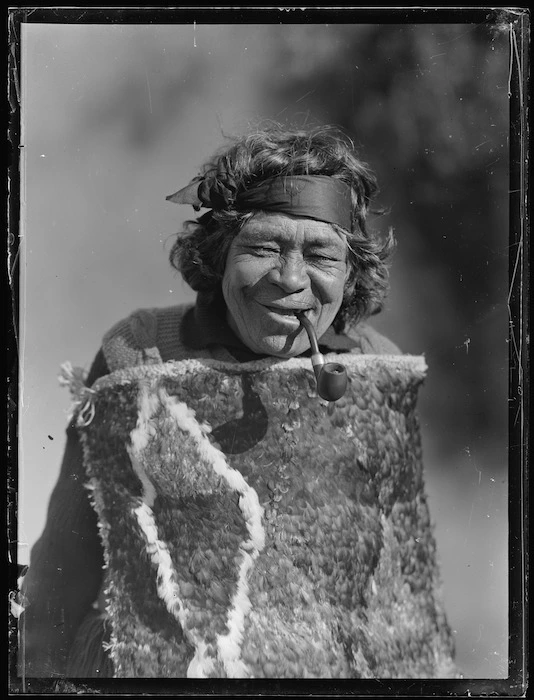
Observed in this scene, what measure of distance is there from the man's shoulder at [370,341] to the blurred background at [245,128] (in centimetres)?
16

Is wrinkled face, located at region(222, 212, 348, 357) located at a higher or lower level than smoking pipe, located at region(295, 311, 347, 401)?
higher

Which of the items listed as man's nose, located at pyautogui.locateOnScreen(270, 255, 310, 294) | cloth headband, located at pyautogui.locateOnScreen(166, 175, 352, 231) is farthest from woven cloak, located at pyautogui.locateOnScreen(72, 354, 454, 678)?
cloth headband, located at pyautogui.locateOnScreen(166, 175, 352, 231)

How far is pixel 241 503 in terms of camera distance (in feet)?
5.97

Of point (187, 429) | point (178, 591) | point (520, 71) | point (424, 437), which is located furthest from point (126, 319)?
point (520, 71)

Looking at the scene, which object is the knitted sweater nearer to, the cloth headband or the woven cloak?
the woven cloak

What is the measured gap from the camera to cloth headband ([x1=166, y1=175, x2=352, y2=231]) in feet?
5.89

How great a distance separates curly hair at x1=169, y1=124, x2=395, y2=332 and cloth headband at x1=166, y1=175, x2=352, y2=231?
0.01m

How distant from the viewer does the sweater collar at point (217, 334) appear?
1.88m

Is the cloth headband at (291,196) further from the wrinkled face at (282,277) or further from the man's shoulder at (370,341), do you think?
the man's shoulder at (370,341)

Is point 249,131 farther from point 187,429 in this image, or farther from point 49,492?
point 49,492

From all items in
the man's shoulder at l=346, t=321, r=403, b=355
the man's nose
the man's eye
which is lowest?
the man's shoulder at l=346, t=321, r=403, b=355

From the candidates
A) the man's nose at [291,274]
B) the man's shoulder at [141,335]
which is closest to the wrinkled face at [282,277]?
the man's nose at [291,274]

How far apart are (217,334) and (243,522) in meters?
0.34

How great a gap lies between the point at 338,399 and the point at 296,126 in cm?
55
